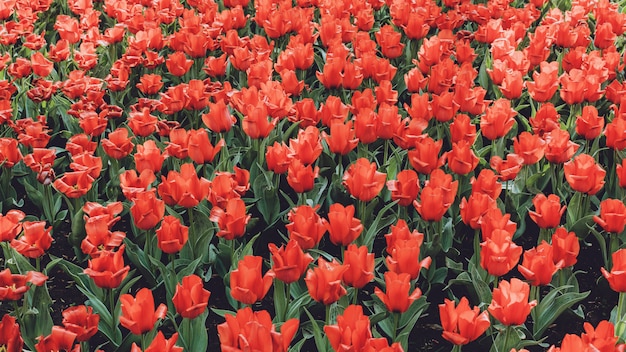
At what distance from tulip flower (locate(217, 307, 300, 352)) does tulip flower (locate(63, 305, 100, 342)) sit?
17.5 inches

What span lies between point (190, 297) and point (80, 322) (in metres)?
0.33

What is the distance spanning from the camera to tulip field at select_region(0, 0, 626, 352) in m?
2.53

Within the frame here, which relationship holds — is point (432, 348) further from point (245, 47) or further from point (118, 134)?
point (245, 47)

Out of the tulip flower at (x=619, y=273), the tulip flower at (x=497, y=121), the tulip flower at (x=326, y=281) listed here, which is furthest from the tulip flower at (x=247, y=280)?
the tulip flower at (x=497, y=121)

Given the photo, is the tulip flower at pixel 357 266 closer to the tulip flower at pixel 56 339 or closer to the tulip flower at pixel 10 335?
the tulip flower at pixel 56 339

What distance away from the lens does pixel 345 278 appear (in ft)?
8.39

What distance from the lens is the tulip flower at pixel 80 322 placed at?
2.39 metres

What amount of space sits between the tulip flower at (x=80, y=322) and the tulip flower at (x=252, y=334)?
0.44 m

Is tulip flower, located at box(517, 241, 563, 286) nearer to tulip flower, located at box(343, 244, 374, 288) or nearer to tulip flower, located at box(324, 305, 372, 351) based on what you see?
tulip flower, located at box(343, 244, 374, 288)

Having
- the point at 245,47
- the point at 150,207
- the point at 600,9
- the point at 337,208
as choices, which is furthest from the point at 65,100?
the point at 600,9

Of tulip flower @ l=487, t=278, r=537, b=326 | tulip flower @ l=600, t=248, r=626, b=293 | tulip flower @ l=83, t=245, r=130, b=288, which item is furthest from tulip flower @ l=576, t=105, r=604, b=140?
tulip flower @ l=83, t=245, r=130, b=288

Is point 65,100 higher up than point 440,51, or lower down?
lower down

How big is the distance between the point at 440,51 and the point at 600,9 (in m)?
1.31

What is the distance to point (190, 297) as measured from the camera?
2.42 m
